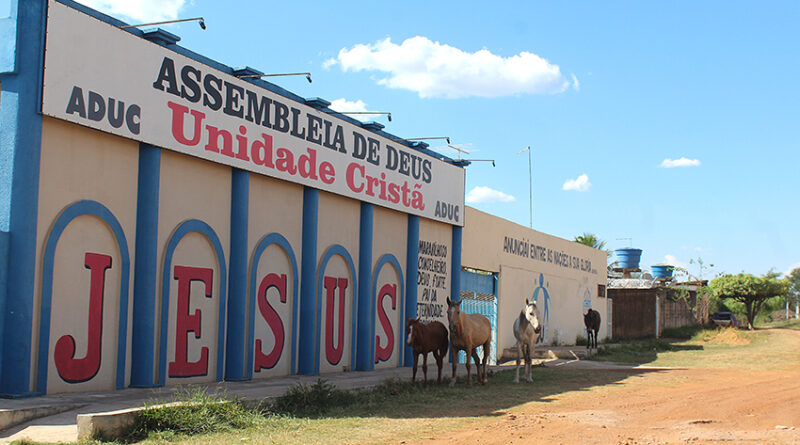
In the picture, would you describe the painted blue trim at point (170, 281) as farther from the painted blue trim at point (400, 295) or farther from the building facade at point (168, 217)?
→ the painted blue trim at point (400, 295)


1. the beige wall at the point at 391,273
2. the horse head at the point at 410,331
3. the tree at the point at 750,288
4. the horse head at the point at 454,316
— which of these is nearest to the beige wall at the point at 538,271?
the beige wall at the point at 391,273

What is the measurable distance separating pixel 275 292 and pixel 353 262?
3.17 m

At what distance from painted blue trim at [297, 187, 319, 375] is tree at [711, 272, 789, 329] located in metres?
37.4

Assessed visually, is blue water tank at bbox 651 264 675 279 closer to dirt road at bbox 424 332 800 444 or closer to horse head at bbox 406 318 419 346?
dirt road at bbox 424 332 800 444

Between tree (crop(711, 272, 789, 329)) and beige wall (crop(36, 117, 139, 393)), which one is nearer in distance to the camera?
beige wall (crop(36, 117, 139, 393))

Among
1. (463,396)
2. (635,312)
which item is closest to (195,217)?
(463,396)

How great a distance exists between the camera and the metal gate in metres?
24.8

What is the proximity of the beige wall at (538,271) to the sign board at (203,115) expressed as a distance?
5.64 metres

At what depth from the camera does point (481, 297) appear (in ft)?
85.4

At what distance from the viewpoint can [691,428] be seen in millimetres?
10320

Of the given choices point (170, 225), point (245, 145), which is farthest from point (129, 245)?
point (245, 145)

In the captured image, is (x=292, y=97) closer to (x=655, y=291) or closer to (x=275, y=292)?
(x=275, y=292)

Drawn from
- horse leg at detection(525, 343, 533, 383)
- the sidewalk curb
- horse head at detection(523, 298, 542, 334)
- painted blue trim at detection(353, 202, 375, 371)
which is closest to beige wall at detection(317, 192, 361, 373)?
painted blue trim at detection(353, 202, 375, 371)

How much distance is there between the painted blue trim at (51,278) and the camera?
11.1 metres
